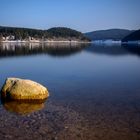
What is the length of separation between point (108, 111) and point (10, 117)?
6.28 m

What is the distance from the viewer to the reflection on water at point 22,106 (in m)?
19.0

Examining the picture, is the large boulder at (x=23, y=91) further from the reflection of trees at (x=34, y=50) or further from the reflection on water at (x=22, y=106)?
the reflection of trees at (x=34, y=50)

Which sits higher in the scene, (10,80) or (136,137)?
(10,80)

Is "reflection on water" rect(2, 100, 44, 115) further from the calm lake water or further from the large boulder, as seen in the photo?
the large boulder

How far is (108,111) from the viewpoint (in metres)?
19.1

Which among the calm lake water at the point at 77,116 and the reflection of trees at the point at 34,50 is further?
the reflection of trees at the point at 34,50

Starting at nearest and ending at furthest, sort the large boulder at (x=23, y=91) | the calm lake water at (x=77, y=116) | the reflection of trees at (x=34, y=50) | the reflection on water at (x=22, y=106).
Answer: the calm lake water at (x=77, y=116)
the reflection on water at (x=22, y=106)
the large boulder at (x=23, y=91)
the reflection of trees at (x=34, y=50)

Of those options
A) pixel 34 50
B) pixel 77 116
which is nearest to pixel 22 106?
pixel 77 116

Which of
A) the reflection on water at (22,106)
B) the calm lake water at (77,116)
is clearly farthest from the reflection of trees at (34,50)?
the reflection on water at (22,106)

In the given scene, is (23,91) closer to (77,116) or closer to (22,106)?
(22,106)

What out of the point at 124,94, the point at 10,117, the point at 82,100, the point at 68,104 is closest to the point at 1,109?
the point at 10,117

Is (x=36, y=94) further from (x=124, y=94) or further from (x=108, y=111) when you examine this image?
(x=124, y=94)

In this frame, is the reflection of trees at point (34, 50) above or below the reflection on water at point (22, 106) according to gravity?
above

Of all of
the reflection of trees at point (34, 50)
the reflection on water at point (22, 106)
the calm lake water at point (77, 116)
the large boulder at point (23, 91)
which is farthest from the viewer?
the reflection of trees at point (34, 50)
